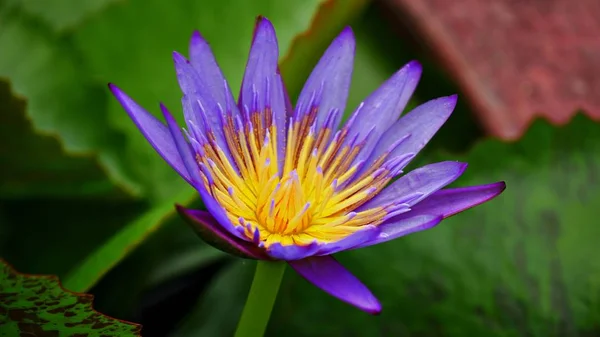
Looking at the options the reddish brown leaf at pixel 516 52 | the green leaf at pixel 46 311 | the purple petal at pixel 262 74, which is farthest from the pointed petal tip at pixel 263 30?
the reddish brown leaf at pixel 516 52

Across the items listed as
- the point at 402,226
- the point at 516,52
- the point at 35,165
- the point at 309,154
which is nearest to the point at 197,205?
the point at 35,165

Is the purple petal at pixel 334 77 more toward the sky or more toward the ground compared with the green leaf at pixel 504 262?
more toward the sky

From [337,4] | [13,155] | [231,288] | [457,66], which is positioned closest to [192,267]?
[231,288]

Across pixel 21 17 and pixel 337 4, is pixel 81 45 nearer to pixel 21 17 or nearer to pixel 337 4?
pixel 21 17

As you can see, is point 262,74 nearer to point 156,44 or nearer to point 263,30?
point 263,30

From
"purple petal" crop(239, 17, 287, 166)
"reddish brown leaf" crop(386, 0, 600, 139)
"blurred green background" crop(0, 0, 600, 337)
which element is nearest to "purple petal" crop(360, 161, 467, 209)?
"purple petal" crop(239, 17, 287, 166)

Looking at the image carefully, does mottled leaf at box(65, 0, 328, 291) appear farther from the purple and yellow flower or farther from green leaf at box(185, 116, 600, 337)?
the purple and yellow flower

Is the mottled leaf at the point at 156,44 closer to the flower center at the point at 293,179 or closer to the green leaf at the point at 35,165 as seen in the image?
the green leaf at the point at 35,165

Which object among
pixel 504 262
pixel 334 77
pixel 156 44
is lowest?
pixel 504 262
